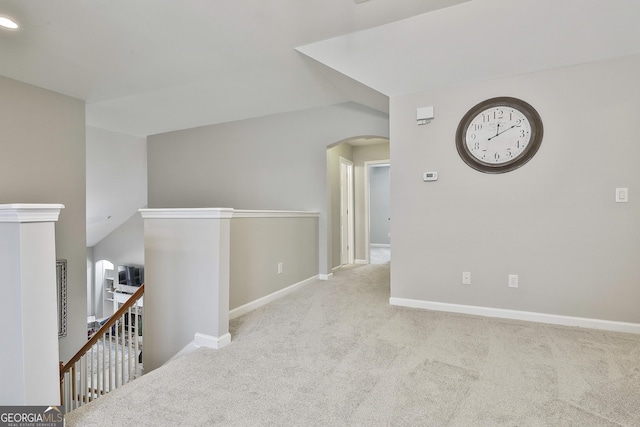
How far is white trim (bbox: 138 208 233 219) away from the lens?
230 cm

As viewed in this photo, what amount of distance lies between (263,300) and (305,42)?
2445mm

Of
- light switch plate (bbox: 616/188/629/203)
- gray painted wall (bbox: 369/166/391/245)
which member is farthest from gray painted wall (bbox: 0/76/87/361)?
gray painted wall (bbox: 369/166/391/245)

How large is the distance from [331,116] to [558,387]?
12.3 feet

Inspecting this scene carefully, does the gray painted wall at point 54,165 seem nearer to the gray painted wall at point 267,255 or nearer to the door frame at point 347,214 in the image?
the gray painted wall at point 267,255

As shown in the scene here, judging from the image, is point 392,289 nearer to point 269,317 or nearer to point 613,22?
point 269,317

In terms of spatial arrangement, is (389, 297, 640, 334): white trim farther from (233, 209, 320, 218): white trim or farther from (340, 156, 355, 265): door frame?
(340, 156, 355, 265): door frame

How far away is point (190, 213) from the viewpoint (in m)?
2.41

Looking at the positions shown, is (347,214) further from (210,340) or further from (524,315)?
(210,340)

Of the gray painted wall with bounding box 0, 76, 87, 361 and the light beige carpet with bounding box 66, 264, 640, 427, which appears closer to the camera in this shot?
the light beige carpet with bounding box 66, 264, 640, 427

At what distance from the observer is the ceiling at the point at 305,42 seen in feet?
7.32

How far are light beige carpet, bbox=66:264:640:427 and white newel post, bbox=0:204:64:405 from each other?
0.27 metres

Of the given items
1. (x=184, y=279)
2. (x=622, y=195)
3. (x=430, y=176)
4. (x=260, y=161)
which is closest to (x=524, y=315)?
(x=622, y=195)

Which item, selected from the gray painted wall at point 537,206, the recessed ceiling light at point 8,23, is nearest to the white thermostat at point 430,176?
the gray painted wall at point 537,206

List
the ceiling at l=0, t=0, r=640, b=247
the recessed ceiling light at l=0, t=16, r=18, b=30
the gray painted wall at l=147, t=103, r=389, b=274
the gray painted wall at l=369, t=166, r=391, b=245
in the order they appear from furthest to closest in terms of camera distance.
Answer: the gray painted wall at l=369, t=166, r=391, b=245 < the gray painted wall at l=147, t=103, r=389, b=274 < the recessed ceiling light at l=0, t=16, r=18, b=30 < the ceiling at l=0, t=0, r=640, b=247
